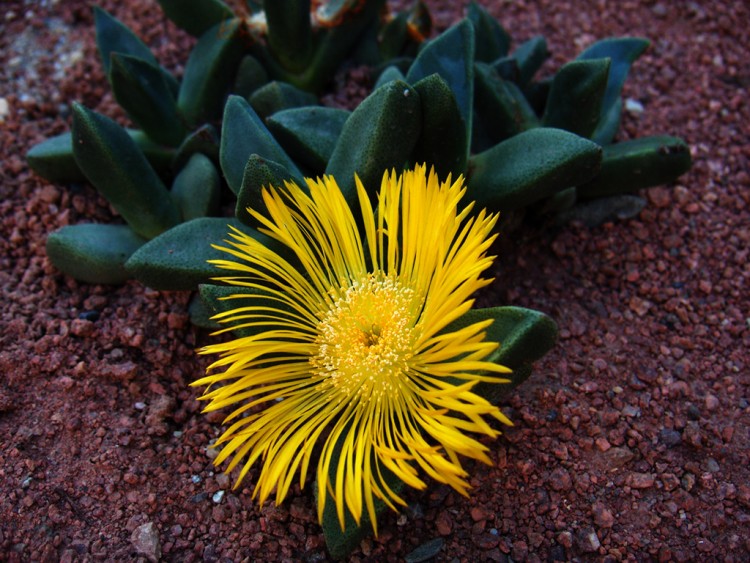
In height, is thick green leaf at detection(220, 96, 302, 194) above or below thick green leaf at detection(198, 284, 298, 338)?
above

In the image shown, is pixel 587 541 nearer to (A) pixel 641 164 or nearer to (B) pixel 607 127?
(A) pixel 641 164

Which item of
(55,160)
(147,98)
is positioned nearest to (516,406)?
(147,98)

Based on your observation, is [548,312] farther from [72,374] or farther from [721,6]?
[721,6]

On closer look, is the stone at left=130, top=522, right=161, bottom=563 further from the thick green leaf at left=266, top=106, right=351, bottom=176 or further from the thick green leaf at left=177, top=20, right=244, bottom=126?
the thick green leaf at left=177, top=20, right=244, bottom=126

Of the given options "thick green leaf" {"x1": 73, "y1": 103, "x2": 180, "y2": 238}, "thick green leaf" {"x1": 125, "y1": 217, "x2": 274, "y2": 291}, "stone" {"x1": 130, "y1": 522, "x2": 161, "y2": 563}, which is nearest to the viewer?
"stone" {"x1": 130, "y1": 522, "x2": 161, "y2": 563}

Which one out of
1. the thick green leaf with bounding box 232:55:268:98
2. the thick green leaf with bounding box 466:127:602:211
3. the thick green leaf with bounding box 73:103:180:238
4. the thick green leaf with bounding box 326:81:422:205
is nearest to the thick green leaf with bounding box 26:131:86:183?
the thick green leaf with bounding box 73:103:180:238

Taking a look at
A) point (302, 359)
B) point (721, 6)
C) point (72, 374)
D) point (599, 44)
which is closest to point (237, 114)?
point (302, 359)

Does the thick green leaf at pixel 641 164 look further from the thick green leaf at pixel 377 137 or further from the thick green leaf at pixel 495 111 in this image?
the thick green leaf at pixel 377 137
